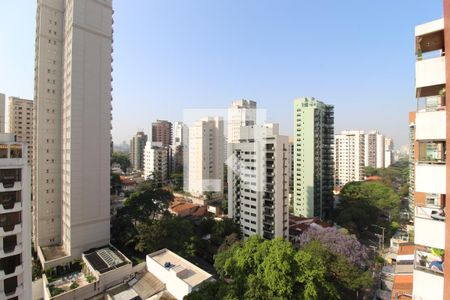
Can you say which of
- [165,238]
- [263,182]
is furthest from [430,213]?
[165,238]

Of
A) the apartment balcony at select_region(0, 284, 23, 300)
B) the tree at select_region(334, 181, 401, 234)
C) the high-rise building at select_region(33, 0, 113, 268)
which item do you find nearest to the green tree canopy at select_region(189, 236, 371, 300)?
the apartment balcony at select_region(0, 284, 23, 300)

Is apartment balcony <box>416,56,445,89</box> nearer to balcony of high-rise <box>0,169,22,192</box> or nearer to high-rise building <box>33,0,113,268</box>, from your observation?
balcony of high-rise <box>0,169,22,192</box>

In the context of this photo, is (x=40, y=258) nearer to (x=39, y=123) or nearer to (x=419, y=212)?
(x=39, y=123)

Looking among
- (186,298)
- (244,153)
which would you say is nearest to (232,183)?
(244,153)

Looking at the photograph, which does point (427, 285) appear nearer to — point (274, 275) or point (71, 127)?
point (274, 275)

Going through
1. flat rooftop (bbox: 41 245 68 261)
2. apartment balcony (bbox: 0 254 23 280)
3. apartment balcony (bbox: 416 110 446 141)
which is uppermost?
apartment balcony (bbox: 416 110 446 141)

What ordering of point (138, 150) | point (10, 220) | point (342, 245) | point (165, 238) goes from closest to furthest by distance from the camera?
point (10, 220)
point (342, 245)
point (165, 238)
point (138, 150)

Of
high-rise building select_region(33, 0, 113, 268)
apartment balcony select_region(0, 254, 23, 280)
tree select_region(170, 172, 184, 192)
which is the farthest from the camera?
tree select_region(170, 172, 184, 192)
